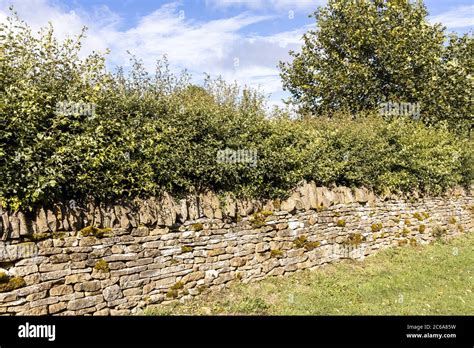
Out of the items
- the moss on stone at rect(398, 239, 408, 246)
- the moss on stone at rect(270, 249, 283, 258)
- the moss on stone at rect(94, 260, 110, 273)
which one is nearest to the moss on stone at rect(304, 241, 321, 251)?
the moss on stone at rect(270, 249, 283, 258)

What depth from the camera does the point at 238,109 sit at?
9.12 metres

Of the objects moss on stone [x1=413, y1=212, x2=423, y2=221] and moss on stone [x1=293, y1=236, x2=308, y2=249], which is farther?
moss on stone [x1=413, y1=212, x2=423, y2=221]

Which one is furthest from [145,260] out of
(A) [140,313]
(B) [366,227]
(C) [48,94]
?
(B) [366,227]

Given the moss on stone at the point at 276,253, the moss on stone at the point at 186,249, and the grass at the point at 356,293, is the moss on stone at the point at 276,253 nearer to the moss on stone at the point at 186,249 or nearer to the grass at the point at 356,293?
the grass at the point at 356,293

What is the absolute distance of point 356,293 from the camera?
8.26 meters

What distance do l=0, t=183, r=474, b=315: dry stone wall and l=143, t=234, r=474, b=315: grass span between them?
0.98ft

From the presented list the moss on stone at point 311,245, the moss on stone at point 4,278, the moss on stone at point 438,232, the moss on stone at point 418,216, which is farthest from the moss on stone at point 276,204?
the moss on stone at point 438,232

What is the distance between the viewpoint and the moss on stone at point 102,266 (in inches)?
244

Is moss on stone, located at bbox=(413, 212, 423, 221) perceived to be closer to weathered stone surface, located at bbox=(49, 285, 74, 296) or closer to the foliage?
the foliage

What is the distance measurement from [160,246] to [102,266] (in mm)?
1102

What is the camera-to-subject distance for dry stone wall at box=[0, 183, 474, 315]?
5598mm

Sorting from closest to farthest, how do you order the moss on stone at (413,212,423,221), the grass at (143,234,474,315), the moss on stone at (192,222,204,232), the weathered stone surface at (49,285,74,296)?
the weathered stone surface at (49,285,74,296) < the grass at (143,234,474,315) < the moss on stone at (192,222,204,232) < the moss on stone at (413,212,423,221)

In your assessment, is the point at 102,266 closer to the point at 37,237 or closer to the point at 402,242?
the point at 37,237

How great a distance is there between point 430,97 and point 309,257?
14.1 metres
